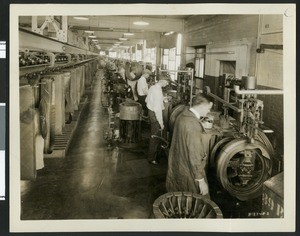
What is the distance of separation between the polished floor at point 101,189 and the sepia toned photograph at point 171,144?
12 millimetres

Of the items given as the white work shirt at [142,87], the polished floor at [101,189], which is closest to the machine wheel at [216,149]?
the polished floor at [101,189]

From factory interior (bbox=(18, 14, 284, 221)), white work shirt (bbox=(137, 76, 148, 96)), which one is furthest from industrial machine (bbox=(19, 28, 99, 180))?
white work shirt (bbox=(137, 76, 148, 96))

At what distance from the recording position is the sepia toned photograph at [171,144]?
193 cm

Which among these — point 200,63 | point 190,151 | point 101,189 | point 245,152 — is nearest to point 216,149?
point 245,152

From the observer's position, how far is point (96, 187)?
3320 mm

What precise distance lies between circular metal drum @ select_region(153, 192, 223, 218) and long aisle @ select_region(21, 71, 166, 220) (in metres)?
0.81

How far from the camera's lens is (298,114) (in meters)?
1.97

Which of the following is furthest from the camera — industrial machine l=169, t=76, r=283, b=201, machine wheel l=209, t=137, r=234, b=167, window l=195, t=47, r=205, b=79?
window l=195, t=47, r=205, b=79

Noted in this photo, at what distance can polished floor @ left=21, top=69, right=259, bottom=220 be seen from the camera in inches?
112

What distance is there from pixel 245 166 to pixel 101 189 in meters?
1.46

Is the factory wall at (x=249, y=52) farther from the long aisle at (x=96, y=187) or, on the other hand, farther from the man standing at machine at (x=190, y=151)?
the long aisle at (x=96, y=187)

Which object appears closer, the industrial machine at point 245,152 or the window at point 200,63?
the industrial machine at point 245,152

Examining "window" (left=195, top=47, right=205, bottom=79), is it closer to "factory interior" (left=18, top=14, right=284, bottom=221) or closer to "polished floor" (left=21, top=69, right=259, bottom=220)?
"factory interior" (left=18, top=14, right=284, bottom=221)

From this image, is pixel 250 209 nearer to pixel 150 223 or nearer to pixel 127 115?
pixel 150 223
